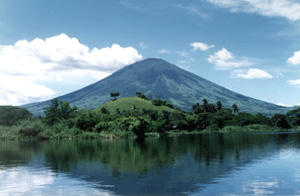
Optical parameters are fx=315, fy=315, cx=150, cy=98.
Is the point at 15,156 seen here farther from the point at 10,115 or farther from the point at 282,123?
the point at 282,123

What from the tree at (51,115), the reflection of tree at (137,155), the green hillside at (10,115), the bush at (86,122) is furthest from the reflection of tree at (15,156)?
the green hillside at (10,115)

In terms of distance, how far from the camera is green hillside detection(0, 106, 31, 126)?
141000 mm

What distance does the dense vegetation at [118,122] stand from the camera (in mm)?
89688

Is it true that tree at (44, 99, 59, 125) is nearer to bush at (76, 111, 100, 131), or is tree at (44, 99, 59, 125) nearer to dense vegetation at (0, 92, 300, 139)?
dense vegetation at (0, 92, 300, 139)

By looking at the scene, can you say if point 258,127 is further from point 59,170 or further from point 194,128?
point 59,170

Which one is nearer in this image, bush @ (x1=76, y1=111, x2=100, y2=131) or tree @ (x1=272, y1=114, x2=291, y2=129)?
bush @ (x1=76, y1=111, x2=100, y2=131)

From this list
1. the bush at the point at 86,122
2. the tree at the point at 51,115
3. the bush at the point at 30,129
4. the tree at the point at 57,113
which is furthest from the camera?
the tree at the point at 57,113

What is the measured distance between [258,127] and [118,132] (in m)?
90.7

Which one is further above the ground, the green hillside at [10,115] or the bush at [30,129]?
the green hillside at [10,115]

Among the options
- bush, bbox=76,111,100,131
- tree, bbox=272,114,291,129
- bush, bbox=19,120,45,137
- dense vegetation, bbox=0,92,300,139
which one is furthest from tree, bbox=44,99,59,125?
tree, bbox=272,114,291,129

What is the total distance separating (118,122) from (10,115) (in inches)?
2776

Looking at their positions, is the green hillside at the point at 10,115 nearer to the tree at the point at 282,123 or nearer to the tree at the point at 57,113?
the tree at the point at 57,113

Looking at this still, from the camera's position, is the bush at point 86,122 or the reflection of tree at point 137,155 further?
the bush at point 86,122

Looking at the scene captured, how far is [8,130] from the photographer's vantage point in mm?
88625
